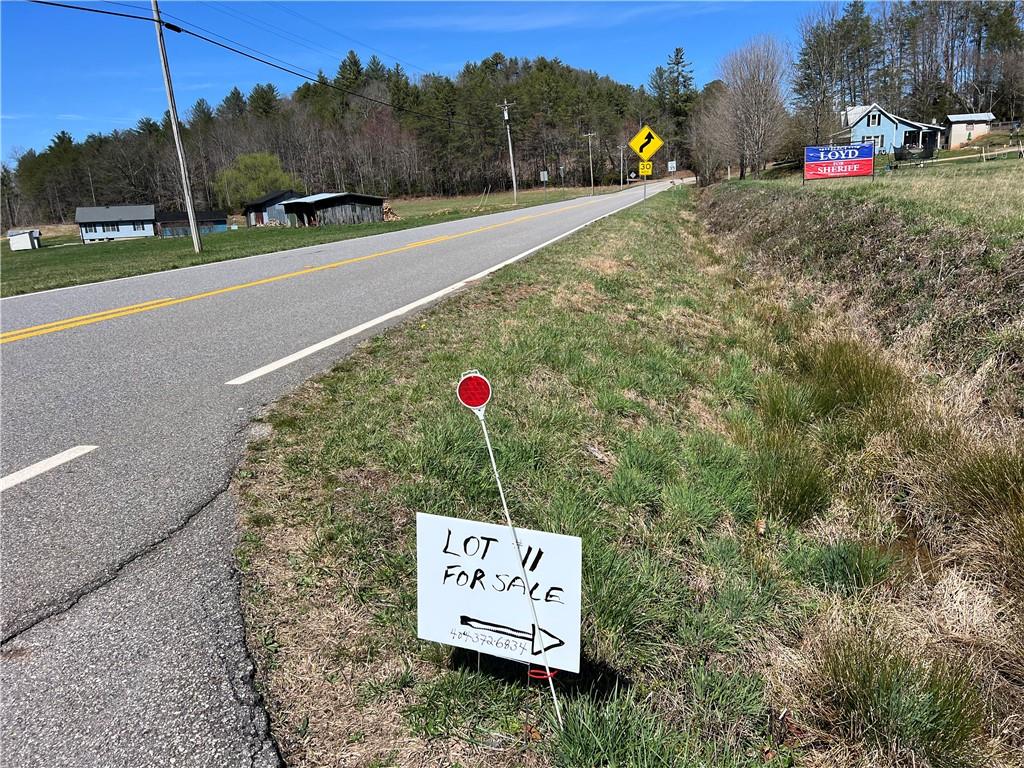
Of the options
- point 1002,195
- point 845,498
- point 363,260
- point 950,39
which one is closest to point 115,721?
point 845,498

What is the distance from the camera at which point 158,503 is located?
288cm

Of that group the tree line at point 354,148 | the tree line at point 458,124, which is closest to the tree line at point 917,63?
the tree line at point 458,124

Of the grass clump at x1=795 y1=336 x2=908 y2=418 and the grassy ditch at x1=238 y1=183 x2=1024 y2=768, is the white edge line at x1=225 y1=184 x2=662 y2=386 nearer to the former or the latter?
the grassy ditch at x1=238 y1=183 x2=1024 y2=768

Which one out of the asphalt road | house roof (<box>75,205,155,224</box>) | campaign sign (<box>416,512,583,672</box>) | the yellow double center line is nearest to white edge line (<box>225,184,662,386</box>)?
the asphalt road

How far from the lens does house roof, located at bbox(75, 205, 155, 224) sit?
242 feet

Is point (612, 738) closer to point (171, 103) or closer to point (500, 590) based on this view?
point (500, 590)

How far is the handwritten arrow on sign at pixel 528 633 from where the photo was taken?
1898mm

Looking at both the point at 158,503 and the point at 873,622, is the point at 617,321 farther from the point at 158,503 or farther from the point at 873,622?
the point at 158,503

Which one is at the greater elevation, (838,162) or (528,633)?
(838,162)

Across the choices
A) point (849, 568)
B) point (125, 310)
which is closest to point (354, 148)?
point (125, 310)

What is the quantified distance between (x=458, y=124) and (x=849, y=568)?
92681mm

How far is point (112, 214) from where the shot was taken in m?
74.8

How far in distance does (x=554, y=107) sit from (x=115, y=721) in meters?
104

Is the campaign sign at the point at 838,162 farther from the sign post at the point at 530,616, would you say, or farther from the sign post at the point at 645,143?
the sign post at the point at 530,616
